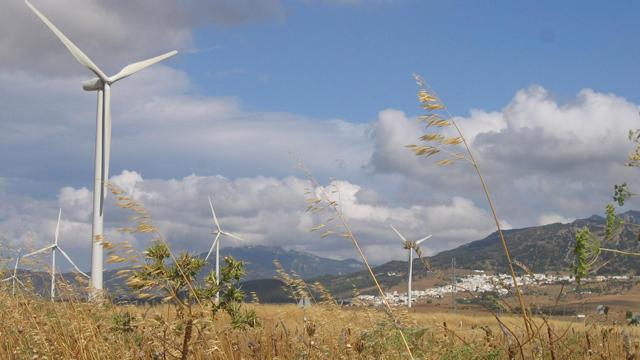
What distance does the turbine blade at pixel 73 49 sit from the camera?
34562mm

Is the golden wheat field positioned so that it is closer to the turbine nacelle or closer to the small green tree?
the small green tree

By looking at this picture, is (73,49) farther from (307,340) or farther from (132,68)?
(307,340)

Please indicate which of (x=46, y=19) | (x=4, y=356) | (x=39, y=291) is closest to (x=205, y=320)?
(x=4, y=356)

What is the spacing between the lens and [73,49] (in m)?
36.2

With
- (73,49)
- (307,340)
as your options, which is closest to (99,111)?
(73,49)

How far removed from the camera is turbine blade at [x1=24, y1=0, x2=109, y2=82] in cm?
3456

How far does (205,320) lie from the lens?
578 cm

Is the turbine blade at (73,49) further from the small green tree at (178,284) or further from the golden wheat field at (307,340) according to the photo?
the small green tree at (178,284)

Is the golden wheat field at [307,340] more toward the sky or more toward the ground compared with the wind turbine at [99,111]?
more toward the ground

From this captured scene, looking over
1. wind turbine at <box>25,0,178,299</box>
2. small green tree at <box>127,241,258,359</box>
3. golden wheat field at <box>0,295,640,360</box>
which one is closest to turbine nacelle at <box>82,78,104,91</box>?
wind turbine at <box>25,0,178,299</box>

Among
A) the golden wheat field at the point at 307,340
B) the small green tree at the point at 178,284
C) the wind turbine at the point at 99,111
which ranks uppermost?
the wind turbine at the point at 99,111

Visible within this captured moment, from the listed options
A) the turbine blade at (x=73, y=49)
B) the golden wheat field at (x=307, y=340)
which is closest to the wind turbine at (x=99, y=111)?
the turbine blade at (x=73, y=49)

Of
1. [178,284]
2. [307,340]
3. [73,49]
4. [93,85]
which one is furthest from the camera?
[93,85]

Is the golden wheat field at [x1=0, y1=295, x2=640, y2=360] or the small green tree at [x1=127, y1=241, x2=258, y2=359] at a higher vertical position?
the small green tree at [x1=127, y1=241, x2=258, y2=359]
